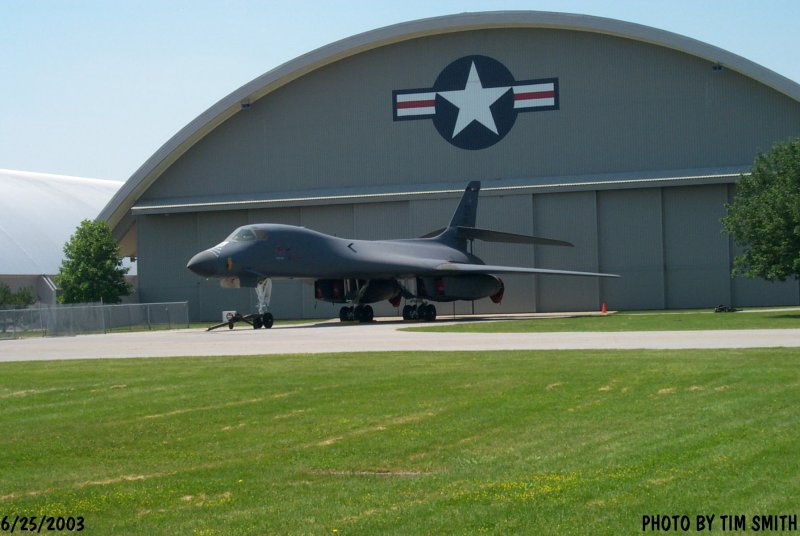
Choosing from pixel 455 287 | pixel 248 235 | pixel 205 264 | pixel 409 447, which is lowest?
pixel 409 447

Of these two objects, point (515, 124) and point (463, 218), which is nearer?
point (463, 218)

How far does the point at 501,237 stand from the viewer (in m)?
45.6

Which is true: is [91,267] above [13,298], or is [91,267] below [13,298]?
above

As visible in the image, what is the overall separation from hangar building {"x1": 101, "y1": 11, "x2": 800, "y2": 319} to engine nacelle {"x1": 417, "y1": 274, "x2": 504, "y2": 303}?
Answer: 217 inches

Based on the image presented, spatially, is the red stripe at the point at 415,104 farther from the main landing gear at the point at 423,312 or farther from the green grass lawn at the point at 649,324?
the green grass lawn at the point at 649,324

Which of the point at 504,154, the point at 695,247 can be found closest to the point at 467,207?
the point at 504,154

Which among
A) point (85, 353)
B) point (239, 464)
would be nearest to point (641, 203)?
point (85, 353)

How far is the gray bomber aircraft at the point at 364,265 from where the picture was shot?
39.8m

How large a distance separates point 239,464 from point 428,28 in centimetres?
4302

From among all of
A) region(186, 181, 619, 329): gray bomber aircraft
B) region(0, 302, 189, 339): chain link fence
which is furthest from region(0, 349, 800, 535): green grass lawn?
region(0, 302, 189, 339): chain link fence

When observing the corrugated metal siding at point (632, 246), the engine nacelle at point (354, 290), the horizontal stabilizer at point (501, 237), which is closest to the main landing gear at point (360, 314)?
the engine nacelle at point (354, 290)

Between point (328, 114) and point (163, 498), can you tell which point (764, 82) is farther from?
point (163, 498)

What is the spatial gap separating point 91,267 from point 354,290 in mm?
16751

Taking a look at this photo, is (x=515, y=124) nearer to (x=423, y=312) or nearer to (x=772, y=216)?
(x=423, y=312)
